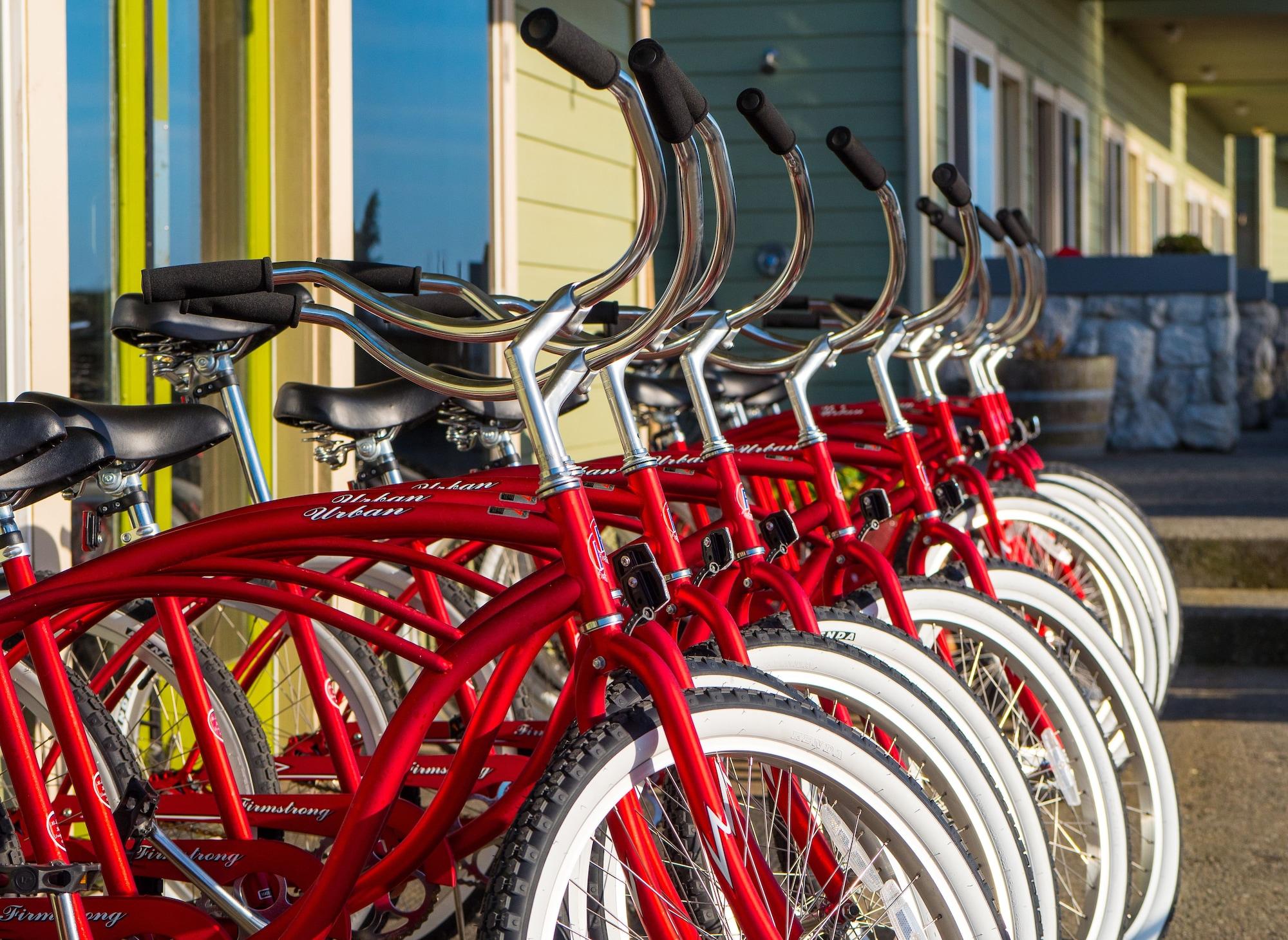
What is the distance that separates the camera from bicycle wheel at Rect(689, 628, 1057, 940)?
177 centimetres

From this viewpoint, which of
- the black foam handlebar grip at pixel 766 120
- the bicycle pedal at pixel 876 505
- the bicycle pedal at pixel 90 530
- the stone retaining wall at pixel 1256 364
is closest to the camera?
the black foam handlebar grip at pixel 766 120

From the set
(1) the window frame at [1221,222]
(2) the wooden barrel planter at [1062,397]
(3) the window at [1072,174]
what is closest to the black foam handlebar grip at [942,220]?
(2) the wooden barrel planter at [1062,397]

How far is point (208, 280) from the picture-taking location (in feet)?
5.43

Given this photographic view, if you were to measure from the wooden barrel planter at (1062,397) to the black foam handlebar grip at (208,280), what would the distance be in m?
7.20

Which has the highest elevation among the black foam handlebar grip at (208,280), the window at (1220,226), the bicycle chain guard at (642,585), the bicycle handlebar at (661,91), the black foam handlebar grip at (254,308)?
the window at (1220,226)

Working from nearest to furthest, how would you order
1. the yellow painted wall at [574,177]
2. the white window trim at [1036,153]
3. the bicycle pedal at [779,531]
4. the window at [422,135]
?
the bicycle pedal at [779,531] < the window at [422,135] < the yellow painted wall at [574,177] < the white window trim at [1036,153]

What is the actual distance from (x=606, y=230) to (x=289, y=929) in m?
4.42

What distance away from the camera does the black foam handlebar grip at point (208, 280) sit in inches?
64.9

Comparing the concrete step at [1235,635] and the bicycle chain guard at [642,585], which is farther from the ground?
the bicycle chain guard at [642,585]

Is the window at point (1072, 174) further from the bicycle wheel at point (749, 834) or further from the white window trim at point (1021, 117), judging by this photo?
the bicycle wheel at point (749, 834)

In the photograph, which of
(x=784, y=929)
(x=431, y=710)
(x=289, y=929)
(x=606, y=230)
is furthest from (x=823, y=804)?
(x=606, y=230)

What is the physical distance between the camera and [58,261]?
2988mm

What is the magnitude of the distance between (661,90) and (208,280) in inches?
23.0

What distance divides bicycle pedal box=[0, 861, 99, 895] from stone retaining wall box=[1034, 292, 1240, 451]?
8.53m
